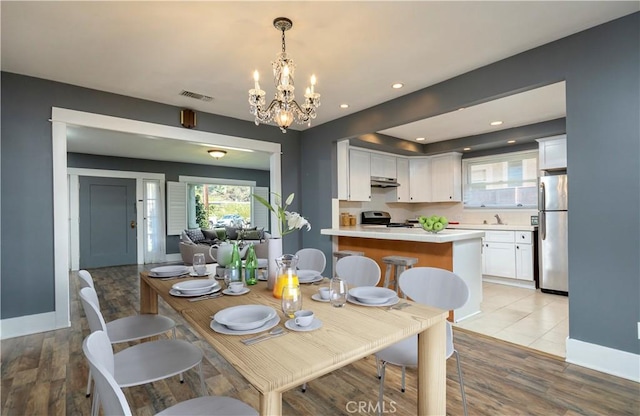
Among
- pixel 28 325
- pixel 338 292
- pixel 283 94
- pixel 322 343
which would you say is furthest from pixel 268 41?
pixel 28 325

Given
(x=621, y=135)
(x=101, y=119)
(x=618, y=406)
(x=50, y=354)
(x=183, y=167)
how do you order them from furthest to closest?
(x=183, y=167)
(x=101, y=119)
(x=50, y=354)
(x=621, y=135)
(x=618, y=406)

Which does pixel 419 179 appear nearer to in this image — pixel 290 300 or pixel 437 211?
pixel 437 211

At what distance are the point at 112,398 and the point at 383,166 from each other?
5.16 m

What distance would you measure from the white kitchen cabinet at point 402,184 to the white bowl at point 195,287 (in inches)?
184

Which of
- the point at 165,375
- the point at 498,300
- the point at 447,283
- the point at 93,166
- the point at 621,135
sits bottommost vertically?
the point at 498,300

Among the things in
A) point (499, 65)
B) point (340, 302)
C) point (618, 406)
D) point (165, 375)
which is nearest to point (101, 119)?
point (165, 375)

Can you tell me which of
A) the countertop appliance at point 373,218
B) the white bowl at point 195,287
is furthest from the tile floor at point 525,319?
the white bowl at point 195,287

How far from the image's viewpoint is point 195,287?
1697 millimetres

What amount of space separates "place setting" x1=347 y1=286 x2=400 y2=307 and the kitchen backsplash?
12.1ft

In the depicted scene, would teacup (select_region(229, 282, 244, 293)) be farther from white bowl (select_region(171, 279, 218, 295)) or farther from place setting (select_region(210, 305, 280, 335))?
place setting (select_region(210, 305, 280, 335))

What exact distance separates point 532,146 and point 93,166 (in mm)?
8387

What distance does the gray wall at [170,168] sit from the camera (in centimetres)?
660

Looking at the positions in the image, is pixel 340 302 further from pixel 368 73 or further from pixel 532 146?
pixel 532 146

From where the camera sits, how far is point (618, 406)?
181cm
